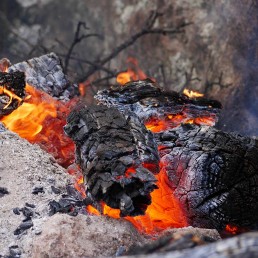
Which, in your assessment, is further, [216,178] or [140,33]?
[140,33]

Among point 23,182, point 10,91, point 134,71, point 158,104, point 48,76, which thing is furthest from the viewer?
point 134,71

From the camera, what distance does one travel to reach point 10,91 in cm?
323

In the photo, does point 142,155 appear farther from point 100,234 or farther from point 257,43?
point 257,43

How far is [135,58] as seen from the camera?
6.45 meters

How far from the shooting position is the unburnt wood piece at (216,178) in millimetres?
2389

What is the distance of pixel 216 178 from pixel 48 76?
1.87 metres

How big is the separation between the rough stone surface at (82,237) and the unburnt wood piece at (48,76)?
5.36 feet

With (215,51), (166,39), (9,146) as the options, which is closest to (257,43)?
(215,51)

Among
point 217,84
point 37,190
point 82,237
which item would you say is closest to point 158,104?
point 37,190

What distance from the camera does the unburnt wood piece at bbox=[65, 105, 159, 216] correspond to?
7.04 feet

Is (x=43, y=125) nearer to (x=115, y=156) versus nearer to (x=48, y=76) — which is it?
(x=48, y=76)

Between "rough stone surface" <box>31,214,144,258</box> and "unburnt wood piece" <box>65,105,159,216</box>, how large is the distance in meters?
0.12

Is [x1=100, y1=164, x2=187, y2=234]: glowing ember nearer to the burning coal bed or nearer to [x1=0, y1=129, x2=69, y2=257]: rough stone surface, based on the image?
the burning coal bed

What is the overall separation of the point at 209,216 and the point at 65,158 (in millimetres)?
1264
